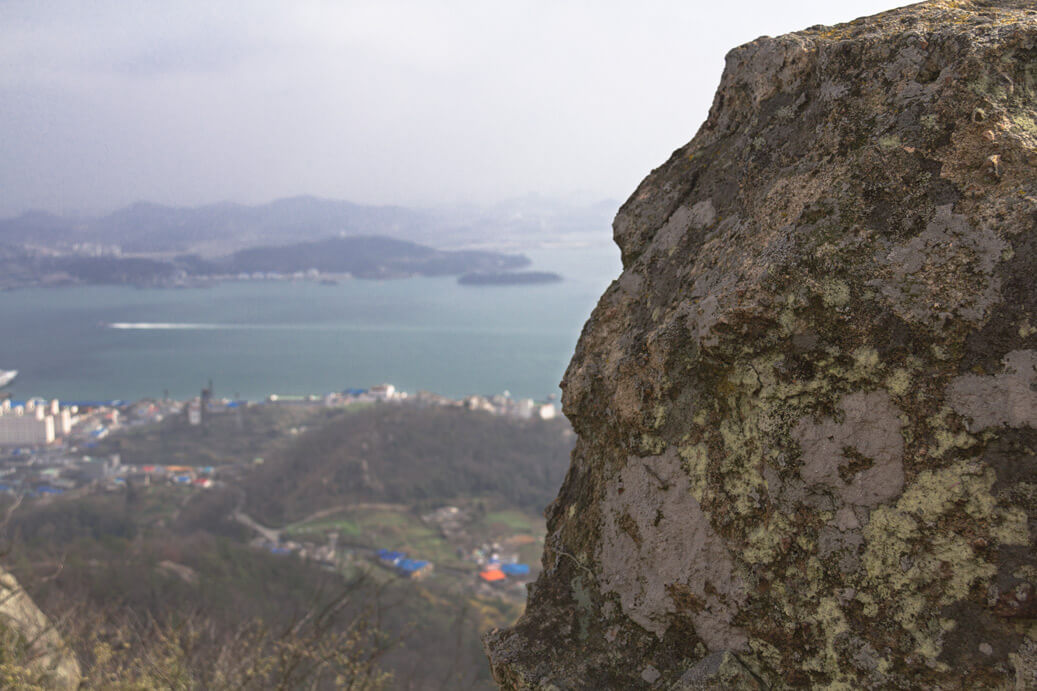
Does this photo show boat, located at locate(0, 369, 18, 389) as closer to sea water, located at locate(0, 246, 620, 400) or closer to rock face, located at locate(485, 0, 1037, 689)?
sea water, located at locate(0, 246, 620, 400)

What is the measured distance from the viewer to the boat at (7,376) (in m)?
44.6

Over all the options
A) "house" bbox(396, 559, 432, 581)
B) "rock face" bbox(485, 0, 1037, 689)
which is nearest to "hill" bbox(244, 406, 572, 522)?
"house" bbox(396, 559, 432, 581)

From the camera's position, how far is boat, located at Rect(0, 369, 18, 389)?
4460 centimetres

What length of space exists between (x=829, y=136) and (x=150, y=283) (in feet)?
257

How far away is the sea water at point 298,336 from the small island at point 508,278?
603mm

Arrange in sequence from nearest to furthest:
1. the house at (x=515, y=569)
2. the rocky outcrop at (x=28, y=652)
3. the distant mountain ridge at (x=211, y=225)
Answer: the rocky outcrop at (x=28, y=652) < the house at (x=515, y=569) < the distant mountain ridge at (x=211, y=225)

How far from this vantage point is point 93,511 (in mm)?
26000

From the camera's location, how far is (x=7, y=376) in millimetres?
46000

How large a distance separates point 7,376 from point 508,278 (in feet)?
130

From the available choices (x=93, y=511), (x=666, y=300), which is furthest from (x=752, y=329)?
(x=93, y=511)

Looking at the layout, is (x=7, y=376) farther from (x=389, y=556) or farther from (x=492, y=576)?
(x=492, y=576)

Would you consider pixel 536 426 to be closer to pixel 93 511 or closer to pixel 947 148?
pixel 93 511

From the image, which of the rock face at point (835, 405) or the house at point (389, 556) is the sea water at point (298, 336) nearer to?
the house at point (389, 556)

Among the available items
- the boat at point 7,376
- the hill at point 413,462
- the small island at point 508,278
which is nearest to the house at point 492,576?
the hill at point 413,462
